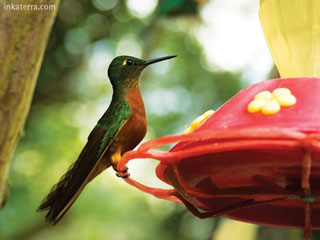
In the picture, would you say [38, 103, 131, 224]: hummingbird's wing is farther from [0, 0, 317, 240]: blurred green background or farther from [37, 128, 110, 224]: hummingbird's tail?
[0, 0, 317, 240]: blurred green background

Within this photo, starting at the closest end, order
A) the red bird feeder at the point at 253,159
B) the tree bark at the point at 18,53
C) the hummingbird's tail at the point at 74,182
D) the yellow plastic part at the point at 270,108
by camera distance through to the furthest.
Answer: the red bird feeder at the point at 253,159
the yellow plastic part at the point at 270,108
the hummingbird's tail at the point at 74,182
the tree bark at the point at 18,53

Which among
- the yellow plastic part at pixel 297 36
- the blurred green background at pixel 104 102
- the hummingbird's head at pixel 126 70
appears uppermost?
the yellow plastic part at pixel 297 36

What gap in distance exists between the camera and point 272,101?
81.0 inches

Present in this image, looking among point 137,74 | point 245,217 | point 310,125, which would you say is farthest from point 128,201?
point 310,125

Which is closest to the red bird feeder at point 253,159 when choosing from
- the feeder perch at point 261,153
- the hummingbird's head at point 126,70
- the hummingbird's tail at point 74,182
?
the feeder perch at point 261,153

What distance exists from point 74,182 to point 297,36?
3.98 feet

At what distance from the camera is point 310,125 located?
6.13 feet

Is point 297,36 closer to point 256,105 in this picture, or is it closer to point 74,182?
point 256,105

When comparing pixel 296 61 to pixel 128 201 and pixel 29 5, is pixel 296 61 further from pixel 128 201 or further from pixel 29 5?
pixel 128 201

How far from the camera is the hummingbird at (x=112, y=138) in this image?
9.00 ft

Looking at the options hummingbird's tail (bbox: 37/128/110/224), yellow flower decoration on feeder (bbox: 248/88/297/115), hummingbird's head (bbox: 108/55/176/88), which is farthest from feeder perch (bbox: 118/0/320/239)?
hummingbird's head (bbox: 108/55/176/88)

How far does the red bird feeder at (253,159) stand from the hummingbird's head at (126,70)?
3.11ft

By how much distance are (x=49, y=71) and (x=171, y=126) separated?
9.01ft

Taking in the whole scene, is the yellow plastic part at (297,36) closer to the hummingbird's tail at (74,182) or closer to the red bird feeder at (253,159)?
the red bird feeder at (253,159)
